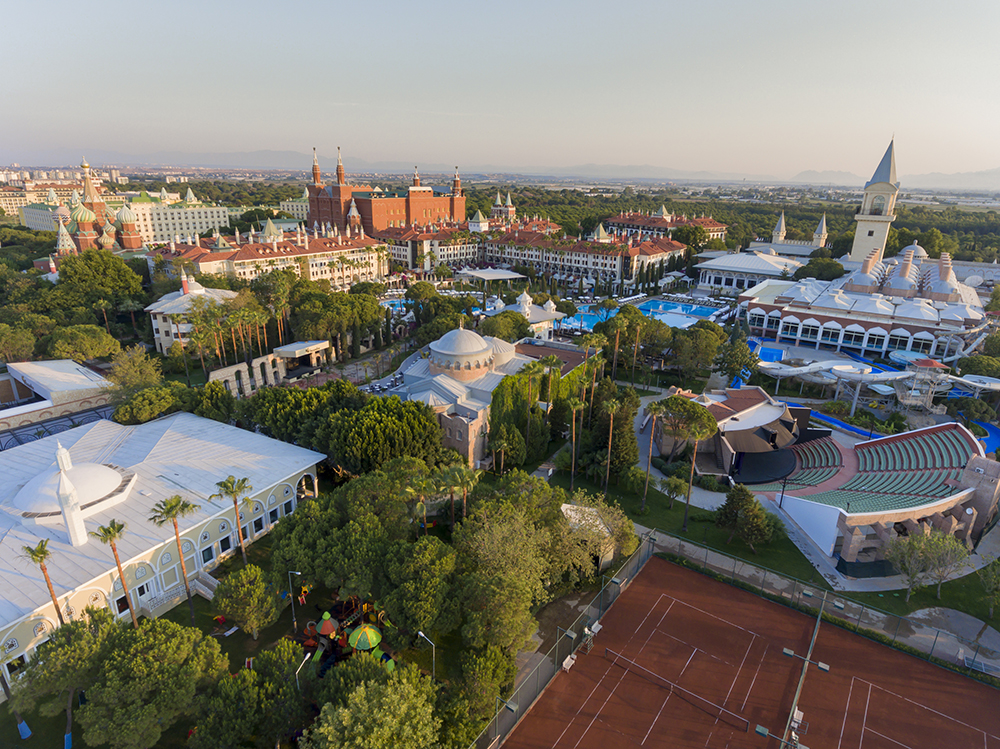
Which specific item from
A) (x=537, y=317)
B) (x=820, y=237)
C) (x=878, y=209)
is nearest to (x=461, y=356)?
(x=537, y=317)

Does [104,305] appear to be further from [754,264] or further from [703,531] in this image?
[754,264]

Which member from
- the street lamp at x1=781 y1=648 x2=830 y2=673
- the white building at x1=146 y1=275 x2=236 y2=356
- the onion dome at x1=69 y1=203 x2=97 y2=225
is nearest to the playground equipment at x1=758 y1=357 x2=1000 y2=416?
the street lamp at x1=781 y1=648 x2=830 y2=673

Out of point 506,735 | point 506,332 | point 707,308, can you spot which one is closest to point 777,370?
point 506,332

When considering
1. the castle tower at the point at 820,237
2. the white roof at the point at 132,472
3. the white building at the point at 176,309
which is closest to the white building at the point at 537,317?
the white building at the point at 176,309

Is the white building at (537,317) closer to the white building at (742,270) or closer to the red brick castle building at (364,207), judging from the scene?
the white building at (742,270)

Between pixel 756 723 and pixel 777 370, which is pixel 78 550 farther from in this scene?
pixel 777 370

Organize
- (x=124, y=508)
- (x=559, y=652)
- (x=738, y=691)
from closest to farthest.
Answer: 1. (x=738, y=691)
2. (x=559, y=652)
3. (x=124, y=508)
